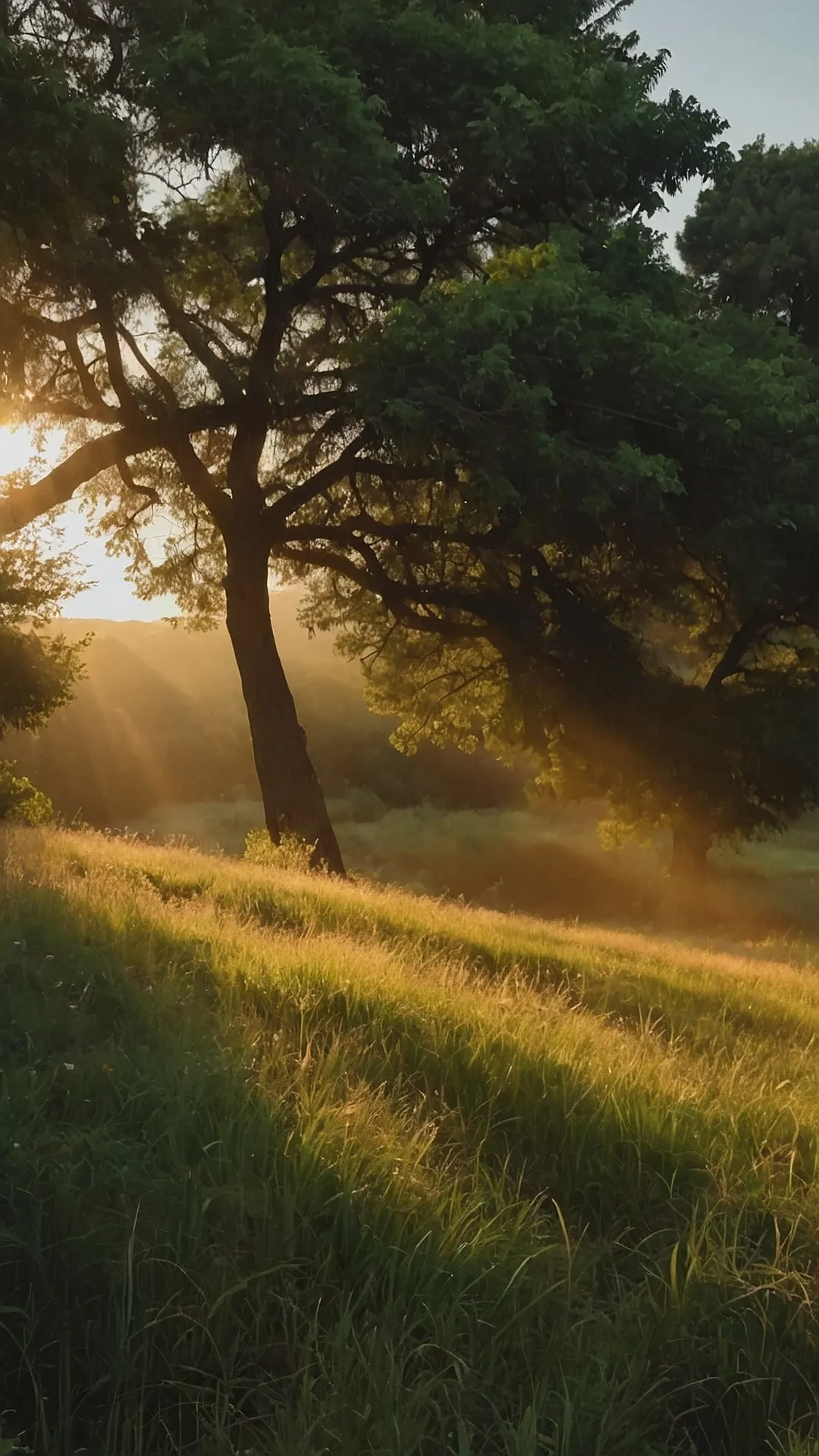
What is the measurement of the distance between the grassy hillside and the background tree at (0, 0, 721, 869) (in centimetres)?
862

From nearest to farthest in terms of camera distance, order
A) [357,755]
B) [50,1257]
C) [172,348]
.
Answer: [50,1257] → [172,348] → [357,755]

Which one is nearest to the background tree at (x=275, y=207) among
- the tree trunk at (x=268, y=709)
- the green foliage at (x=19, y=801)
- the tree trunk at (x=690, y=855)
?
the tree trunk at (x=268, y=709)

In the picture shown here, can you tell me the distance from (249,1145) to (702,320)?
15418mm

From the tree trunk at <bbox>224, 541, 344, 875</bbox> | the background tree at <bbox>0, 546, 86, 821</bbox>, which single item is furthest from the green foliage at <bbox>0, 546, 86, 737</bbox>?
the tree trunk at <bbox>224, 541, 344, 875</bbox>

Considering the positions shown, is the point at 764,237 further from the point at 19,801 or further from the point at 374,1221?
the point at 374,1221

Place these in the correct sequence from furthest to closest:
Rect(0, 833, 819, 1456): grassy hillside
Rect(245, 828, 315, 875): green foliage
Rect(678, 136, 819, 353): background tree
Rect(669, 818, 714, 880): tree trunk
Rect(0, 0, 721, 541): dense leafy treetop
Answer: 1. Rect(669, 818, 714, 880): tree trunk
2. Rect(678, 136, 819, 353): background tree
3. Rect(245, 828, 315, 875): green foliage
4. Rect(0, 0, 721, 541): dense leafy treetop
5. Rect(0, 833, 819, 1456): grassy hillside

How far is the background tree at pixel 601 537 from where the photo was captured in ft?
39.2

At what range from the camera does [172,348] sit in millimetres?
17234

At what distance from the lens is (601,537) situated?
15.0 meters

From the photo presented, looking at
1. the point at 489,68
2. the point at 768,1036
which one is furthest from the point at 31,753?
the point at 768,1036

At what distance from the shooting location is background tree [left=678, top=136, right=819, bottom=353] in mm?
19828

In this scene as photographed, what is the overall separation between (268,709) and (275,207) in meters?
6.97

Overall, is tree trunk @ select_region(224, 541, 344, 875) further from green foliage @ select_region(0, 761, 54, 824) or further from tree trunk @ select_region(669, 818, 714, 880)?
tree trunk @ select_region(669, 818, 714, 880)

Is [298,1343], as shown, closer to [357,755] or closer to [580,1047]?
[580,1047]
